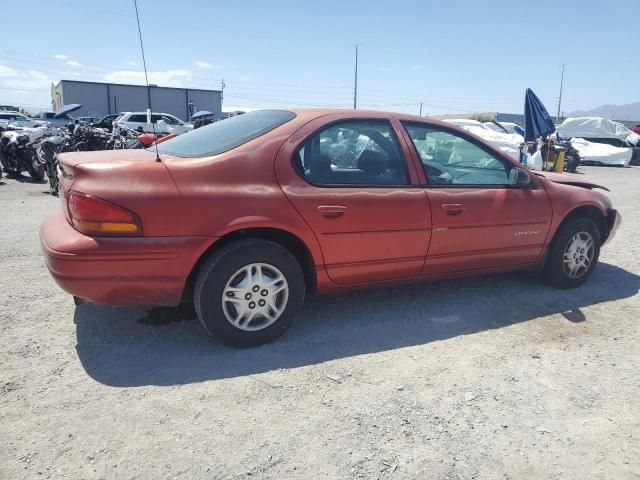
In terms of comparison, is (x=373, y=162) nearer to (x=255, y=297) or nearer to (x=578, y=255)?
(x=255, y=297)

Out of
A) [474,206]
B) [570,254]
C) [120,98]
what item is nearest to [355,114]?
[474,206]

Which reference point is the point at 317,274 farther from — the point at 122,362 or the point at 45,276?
the point at 45,276

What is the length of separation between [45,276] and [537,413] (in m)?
4.00

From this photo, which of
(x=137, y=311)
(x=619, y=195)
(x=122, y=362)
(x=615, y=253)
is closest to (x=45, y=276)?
(x=137, y=311)

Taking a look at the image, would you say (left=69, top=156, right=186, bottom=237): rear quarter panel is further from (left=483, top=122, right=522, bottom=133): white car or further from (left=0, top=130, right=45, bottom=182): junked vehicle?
(left=483, top=122, right=522, bottom=133): white car

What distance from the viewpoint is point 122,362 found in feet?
9.84

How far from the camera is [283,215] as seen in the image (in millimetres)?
3084

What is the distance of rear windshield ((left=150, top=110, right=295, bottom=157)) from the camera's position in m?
3.22

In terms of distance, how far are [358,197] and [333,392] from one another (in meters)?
1.28

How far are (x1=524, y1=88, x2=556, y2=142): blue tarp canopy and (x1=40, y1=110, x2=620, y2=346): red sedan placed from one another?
21.2 feet

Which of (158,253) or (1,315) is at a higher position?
(158,253)

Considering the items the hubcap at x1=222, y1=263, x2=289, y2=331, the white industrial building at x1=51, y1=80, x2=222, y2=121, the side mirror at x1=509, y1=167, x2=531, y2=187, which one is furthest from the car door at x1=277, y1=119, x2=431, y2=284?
the white industrial building at x1=51, y1=80, x2=222, y2=121

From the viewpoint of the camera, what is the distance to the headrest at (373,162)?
140 inches

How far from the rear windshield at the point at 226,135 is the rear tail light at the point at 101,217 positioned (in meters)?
0.65
